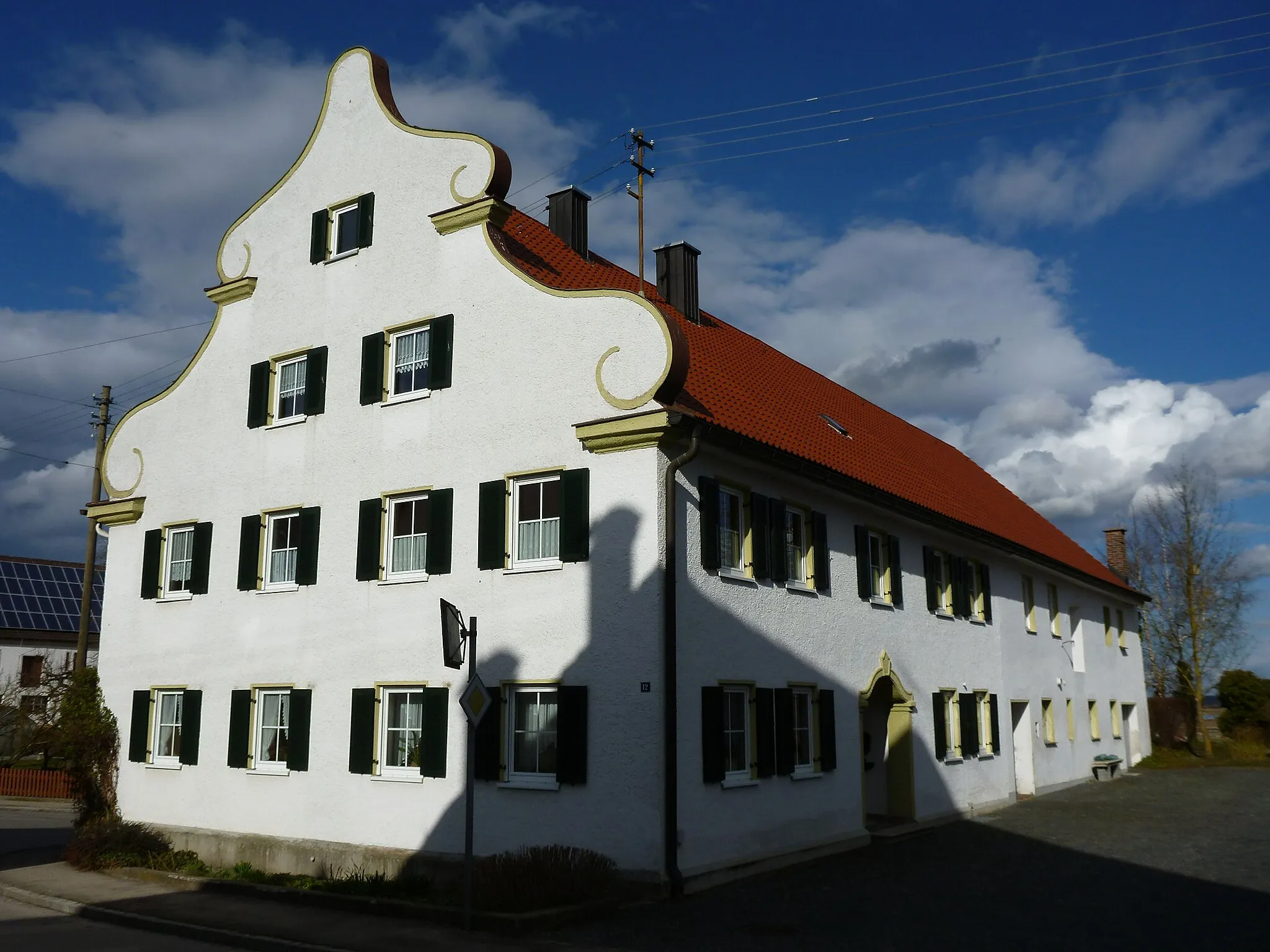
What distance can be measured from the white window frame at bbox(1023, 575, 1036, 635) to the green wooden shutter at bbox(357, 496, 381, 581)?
17.1m

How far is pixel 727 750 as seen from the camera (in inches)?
583

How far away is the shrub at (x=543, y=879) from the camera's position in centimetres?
1209

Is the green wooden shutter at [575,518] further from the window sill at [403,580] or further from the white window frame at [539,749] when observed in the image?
the window sill at [403,580]

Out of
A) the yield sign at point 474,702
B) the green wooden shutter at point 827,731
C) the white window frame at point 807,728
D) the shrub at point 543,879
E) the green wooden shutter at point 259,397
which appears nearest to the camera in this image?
the yield sign at point 474,702

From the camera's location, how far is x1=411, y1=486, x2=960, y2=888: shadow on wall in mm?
13406

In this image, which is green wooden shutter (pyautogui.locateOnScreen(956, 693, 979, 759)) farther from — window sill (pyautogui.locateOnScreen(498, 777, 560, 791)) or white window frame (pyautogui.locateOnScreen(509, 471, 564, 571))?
white window frame (pyautogui.locateOnScreen(509, 471, 564, 571))

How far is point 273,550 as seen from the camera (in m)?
18.5

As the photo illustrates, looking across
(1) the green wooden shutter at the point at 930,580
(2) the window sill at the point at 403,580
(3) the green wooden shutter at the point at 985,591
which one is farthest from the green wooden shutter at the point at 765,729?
(3) the green wooden shutter at the point at 985,591

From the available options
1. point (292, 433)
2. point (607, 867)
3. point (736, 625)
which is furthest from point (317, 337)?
point (607, 867)

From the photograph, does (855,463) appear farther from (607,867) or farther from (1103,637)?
(1103,637)

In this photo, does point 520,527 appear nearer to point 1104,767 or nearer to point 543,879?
point 543,879

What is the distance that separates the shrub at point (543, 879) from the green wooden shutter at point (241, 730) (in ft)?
20.4

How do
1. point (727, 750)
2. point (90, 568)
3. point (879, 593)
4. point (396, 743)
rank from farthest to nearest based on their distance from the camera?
point (90, 568) → point (879, 593) → point (396, 743) → point (727, 750)

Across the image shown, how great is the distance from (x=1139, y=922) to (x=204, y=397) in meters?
16.7
